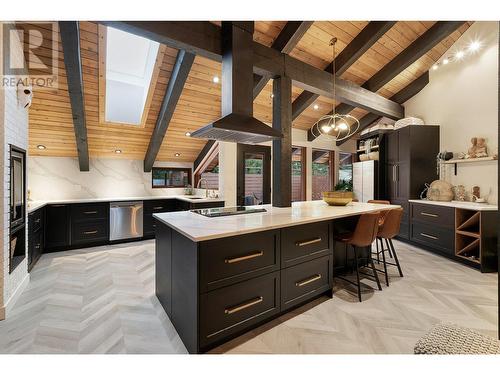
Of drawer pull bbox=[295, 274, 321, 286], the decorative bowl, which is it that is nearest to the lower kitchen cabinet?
drawer pull bbox=[295, 274, 321, 286]

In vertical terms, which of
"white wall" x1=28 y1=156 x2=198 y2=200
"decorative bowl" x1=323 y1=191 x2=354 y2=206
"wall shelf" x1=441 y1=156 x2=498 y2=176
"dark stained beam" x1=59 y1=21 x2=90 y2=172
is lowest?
"decorative bowl" x1=323 y1=191 x2=354 y2=206

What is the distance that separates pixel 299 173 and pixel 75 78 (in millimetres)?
5108

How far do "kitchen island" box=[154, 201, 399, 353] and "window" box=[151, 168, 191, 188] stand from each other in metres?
3.48

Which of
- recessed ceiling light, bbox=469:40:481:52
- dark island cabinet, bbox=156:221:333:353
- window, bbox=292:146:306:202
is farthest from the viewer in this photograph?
window, bbox=292:146:306:202

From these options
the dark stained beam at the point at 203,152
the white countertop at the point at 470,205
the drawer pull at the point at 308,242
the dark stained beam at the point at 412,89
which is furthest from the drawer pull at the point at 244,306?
the dark stained beam at the point at 412,89

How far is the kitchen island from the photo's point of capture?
1.61 metres

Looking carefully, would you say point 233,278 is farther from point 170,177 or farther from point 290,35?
point 170,177

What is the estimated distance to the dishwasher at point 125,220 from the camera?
4500 millimetres

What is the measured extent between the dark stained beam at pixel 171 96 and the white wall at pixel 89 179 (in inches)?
24.0

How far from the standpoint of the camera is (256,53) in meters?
2.99

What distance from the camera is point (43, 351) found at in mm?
1718

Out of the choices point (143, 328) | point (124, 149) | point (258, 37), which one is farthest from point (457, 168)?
point (124, 149)

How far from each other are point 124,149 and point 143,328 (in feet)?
12.7

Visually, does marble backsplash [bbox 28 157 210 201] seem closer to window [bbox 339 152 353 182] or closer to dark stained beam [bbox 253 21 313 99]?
dark stained beam [bbox 253 21 313 99]
